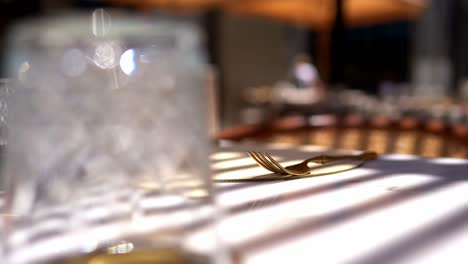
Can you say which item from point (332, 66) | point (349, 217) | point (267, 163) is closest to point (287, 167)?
point (267, 163)

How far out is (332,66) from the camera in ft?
24.6

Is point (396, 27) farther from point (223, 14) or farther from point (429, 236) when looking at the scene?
point (429, 236)

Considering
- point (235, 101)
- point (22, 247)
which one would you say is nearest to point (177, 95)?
point (22, 247)

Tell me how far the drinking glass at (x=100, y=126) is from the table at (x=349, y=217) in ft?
0.14

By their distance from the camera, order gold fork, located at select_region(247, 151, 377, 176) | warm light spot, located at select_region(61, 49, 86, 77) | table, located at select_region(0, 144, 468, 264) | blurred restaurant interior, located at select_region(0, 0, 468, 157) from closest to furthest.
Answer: warm light spot, located at select_region(61, 49, 86, 77)
table, located at select_region(0, 144, 468, 264)
gold fork, located at select_region(247, 151, 377, 176)
blurred restaurant interior, located at select_region(0, 0, 468, 157)

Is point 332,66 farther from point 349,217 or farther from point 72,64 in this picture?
point 72,64

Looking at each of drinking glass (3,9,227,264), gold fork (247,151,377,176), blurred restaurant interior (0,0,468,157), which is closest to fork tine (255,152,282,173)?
gold fork (247,151,377,176)

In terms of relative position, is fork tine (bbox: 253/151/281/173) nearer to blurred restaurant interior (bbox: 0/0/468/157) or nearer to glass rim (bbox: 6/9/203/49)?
glass rim (bbox: 6/9/203/49)

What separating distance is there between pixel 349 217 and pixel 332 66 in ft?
23.7

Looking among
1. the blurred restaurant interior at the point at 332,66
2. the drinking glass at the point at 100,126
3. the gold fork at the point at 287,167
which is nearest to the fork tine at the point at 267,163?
the gold fork at the point at 287,167

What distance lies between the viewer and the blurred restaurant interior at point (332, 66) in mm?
1657

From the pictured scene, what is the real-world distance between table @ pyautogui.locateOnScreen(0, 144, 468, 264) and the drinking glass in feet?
0.14

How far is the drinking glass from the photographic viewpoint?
268 mm

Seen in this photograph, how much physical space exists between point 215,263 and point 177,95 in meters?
0.11
